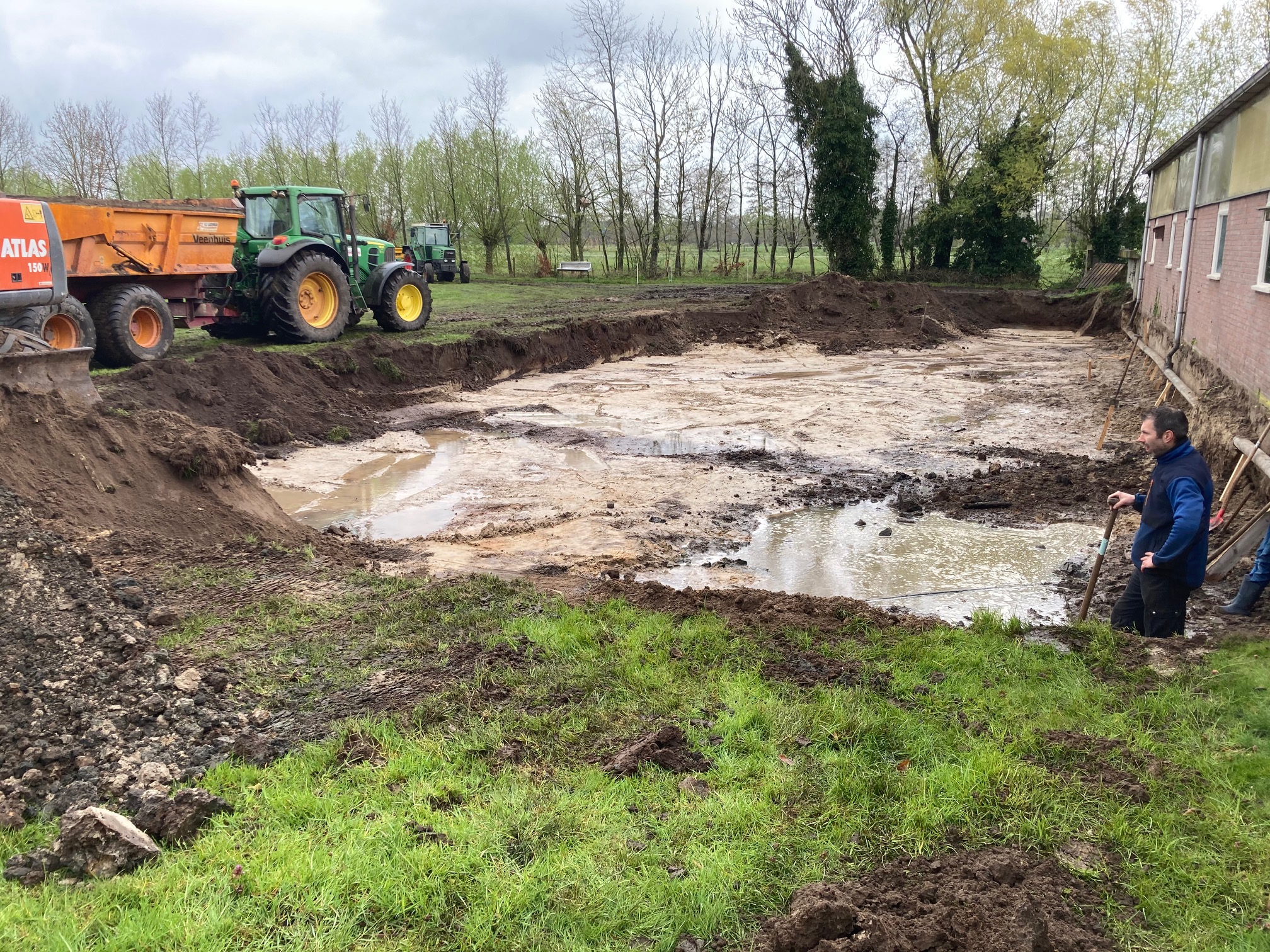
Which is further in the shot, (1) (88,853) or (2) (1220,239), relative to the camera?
(2) (1220,239)

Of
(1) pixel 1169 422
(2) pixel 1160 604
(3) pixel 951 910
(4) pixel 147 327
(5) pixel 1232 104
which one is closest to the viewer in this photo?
(3) pixel 951 910

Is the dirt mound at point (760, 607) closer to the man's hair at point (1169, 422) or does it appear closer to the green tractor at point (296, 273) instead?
the man's hair at point (1169, 422)

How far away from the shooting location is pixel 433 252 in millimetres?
35188

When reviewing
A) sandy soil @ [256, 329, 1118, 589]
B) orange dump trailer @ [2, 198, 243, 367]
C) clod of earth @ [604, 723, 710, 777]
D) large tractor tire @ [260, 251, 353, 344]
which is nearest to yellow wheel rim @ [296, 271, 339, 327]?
large tractor tire @ [260, 251, 353, 344]

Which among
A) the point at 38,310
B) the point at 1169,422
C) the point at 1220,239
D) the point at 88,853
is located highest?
the point at 1220,239

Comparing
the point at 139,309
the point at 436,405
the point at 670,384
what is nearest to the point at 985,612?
the point at 436,405

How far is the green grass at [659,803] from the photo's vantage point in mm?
2832

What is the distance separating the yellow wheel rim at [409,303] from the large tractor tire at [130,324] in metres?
4.79

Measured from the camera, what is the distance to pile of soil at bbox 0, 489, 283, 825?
347 centimetres

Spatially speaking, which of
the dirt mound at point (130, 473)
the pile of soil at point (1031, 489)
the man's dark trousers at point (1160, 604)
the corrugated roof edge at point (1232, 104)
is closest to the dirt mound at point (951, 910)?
the man's dark trousers at point (1160, 604)

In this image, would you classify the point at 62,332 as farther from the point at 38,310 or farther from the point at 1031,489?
the point at 1031,489

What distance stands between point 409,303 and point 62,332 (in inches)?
277

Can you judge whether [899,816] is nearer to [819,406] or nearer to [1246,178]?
[819,406]

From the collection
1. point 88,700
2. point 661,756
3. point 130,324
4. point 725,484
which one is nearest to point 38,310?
point 130,324
